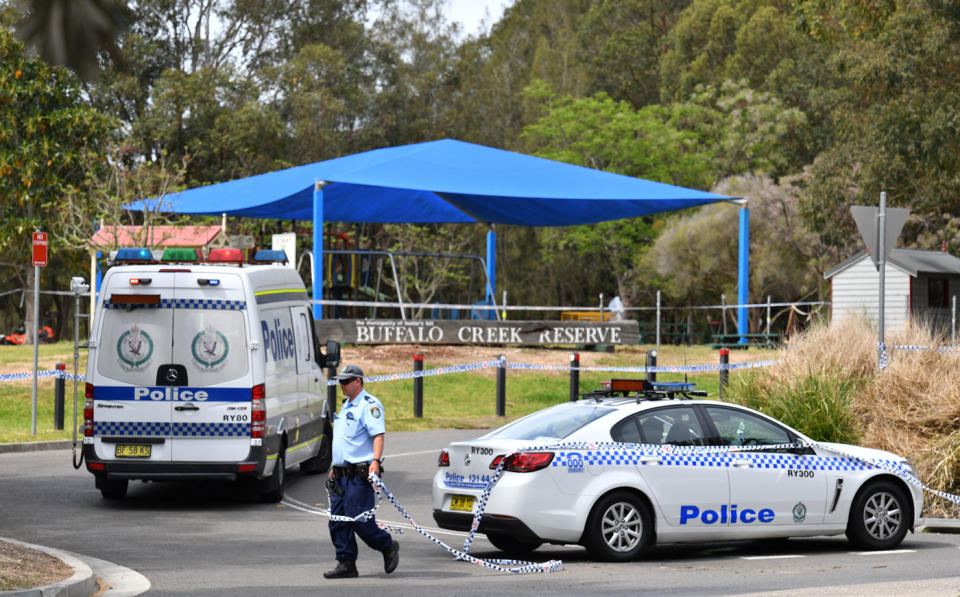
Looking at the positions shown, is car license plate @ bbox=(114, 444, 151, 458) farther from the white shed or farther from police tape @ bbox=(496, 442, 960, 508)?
the white shed

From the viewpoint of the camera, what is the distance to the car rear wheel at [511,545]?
465 inches

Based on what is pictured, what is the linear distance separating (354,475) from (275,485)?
180 inches

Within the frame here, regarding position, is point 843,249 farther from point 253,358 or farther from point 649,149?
point 253,358

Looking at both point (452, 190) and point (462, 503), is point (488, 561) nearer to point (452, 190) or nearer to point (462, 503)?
point (462, 503)

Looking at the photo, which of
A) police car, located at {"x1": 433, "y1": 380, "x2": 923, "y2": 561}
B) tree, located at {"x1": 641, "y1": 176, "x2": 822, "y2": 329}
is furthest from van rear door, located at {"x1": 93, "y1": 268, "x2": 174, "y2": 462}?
tree, located at {"x1": 641, "y1": 176, "x2": 822, "y2": 329}

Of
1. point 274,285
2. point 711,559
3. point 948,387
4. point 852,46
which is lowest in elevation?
point 711,559

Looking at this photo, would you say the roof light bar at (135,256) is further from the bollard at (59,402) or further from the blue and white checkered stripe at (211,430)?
the bollard at (59,402)

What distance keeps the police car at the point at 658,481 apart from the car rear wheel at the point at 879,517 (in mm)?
11

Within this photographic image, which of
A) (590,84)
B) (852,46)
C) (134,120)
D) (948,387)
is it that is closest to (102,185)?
(134,120)

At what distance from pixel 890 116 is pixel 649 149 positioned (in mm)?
22523

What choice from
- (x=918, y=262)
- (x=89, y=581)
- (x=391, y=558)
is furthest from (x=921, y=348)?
(x=918, y=262)

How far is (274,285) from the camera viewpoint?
15359mm

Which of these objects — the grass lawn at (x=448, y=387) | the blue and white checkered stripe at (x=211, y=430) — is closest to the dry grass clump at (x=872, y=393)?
the grass lawn at (x=448, y=387)

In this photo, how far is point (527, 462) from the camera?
35.8ft
